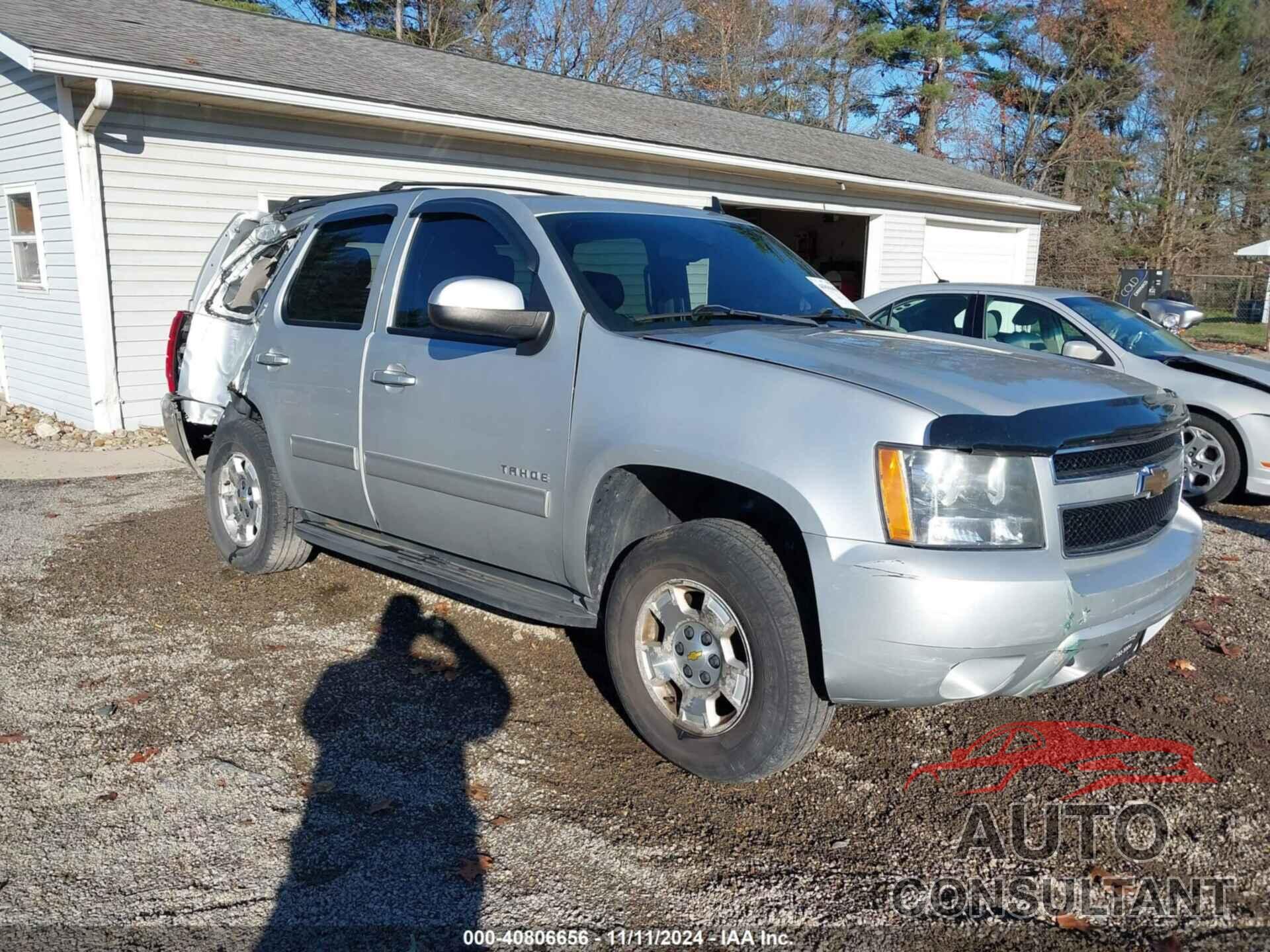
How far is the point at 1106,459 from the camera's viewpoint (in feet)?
10.4

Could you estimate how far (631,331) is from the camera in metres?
3.63

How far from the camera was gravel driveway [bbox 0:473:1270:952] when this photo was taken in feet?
8.98

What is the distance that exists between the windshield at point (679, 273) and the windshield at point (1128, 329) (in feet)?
12.9

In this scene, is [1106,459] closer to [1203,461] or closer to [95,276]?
[1203,461]

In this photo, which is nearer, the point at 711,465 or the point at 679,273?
the point at 711,465

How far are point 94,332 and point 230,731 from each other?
739 cm

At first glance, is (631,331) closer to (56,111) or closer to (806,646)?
(806,646)

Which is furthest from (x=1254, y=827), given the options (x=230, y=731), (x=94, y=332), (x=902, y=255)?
(x=902, y=255)

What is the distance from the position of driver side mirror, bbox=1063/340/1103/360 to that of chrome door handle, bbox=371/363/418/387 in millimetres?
4608

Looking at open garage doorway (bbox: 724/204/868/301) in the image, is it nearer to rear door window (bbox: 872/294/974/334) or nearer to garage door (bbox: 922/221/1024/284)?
garage door (bbox: 922/221/1024/284)

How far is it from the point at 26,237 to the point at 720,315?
388 inches

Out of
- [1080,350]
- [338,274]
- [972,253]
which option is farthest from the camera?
[972,253]

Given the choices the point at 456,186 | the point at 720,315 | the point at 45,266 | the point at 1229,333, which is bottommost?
the point at 1229,333

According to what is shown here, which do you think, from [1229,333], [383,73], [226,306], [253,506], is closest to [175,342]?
[226,306]
